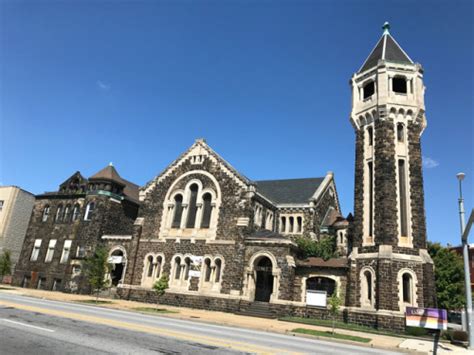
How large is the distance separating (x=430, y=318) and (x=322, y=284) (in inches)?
697

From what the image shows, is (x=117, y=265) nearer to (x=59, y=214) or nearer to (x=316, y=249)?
(x=59, y=214)

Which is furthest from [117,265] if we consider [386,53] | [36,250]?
[386,53]

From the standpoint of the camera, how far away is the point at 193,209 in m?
33.1

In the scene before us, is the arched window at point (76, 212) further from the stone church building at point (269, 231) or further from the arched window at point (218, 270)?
the arched window at point (218, 270)

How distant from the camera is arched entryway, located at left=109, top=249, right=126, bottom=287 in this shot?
34.4 metres

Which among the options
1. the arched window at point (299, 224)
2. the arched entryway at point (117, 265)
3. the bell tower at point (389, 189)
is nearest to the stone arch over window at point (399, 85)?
the bell tower at point (389, 189)

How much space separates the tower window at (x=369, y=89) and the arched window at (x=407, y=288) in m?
14.6

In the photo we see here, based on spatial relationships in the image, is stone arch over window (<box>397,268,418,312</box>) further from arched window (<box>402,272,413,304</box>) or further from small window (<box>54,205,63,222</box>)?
small window (<box>54,205,63,222</box>)

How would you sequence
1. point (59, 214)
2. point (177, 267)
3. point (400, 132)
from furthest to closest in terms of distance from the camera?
point (59, 214)
point (177, 267)
point (400, 132)

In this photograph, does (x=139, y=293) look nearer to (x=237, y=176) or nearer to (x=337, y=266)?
(x=237, y=176)

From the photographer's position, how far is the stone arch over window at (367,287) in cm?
2381

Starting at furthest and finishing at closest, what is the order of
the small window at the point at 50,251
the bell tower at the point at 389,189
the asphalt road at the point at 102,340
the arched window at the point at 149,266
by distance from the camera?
the small window at the point at 50,251 < the arched window at the point at 149,266 < the bell tower at the point at 389,189 < the asphalt road at the point at 102,340

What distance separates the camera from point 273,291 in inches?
1056

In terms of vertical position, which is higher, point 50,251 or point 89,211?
point 89,211
